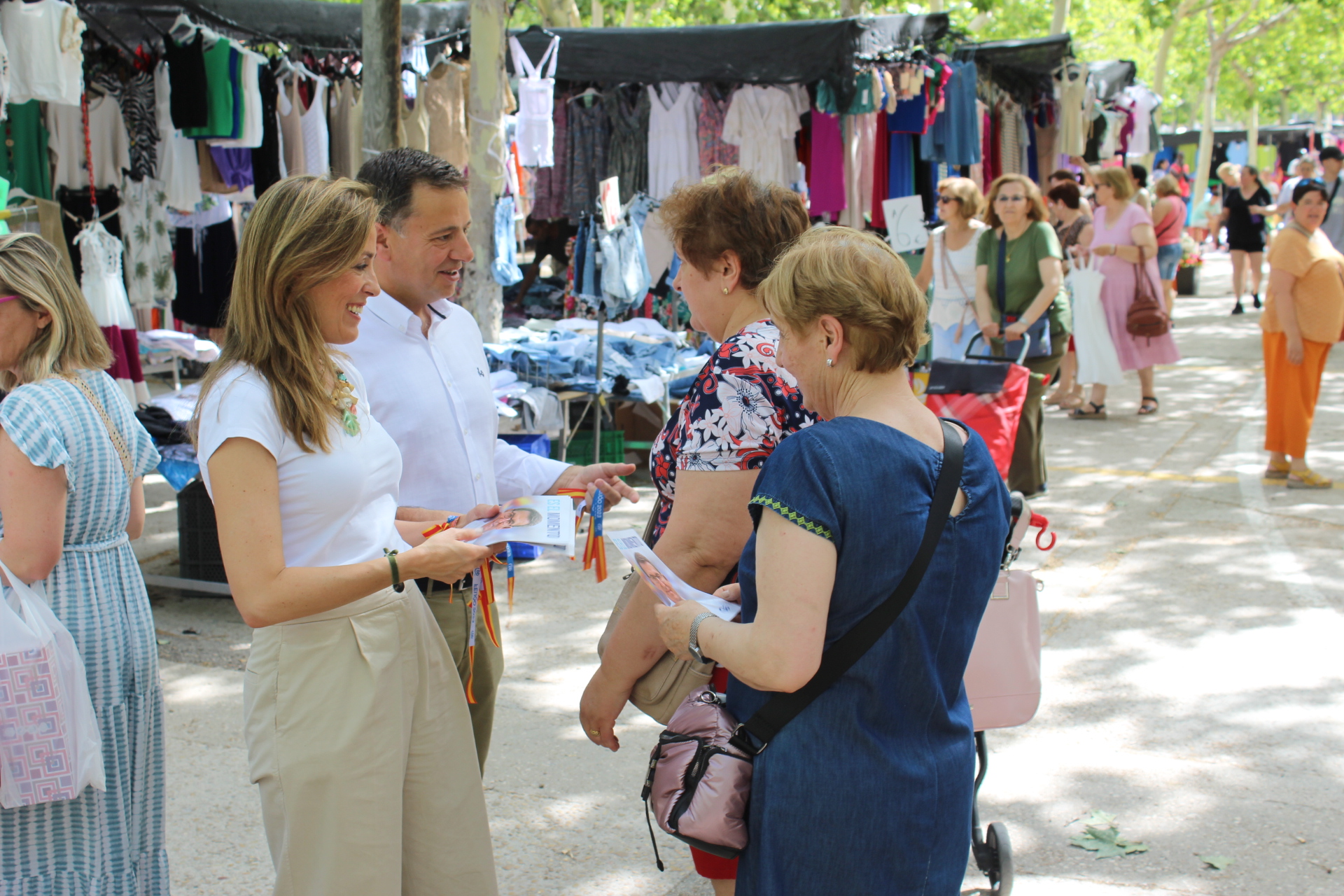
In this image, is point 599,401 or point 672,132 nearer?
point 599,401

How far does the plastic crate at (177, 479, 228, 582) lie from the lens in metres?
5.46

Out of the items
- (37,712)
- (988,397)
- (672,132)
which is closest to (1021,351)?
(988,397)

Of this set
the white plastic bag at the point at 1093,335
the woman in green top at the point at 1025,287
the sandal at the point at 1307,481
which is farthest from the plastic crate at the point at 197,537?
the white plastic bag at the point at 1093,335

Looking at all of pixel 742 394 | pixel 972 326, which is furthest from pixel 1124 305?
pixel 742 394

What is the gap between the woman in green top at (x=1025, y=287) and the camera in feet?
23.4

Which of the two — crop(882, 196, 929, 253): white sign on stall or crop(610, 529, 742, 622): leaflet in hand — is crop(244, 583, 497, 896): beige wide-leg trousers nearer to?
crop(610, 529, 742, 622): leaflet in hand

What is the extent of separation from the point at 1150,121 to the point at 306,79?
1277 centimetres

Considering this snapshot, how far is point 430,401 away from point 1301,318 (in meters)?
6.30

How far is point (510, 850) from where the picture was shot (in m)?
3.34

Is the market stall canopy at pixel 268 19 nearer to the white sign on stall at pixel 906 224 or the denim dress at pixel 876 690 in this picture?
the white sign on stall at pixel 906 224

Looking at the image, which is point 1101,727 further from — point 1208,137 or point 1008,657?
point 1208,137

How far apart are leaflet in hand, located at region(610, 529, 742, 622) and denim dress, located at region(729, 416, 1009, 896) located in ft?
0.40

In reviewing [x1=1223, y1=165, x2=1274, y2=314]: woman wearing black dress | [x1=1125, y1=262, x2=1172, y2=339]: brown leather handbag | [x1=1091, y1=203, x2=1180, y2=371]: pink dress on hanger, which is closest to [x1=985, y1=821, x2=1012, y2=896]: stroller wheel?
[x1=1125, y1=262, x2=1172, y2=339]: brown leather handbag

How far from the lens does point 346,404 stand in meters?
2.10
